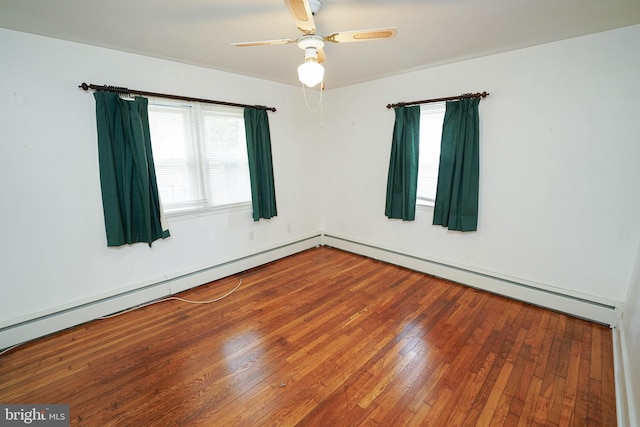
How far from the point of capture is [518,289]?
9.04ft

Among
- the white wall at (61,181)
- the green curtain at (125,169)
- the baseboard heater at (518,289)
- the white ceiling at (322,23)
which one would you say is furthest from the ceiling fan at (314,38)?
the baseboard heater at (518,289)

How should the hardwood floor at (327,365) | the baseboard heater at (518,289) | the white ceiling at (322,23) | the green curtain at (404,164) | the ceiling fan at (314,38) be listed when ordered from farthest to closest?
the green curtain at (404,164) → the baseboard heater at (518,289) → the white ceiling at (322,23) → the hardwood floor at (327,365) → the ceiling fan at (314,38)

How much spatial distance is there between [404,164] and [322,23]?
195 centimetres

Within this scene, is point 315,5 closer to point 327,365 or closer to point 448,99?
point 448,99

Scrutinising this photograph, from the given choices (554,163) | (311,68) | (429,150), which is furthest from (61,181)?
(554,163)

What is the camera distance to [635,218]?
2.18 m

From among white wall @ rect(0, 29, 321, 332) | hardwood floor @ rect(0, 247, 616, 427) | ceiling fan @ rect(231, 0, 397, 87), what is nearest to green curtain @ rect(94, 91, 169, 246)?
white wall @ rect(0, 29, 321, 332)

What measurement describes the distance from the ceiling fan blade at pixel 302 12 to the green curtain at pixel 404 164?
212 cm

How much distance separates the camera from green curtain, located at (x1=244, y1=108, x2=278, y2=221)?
11.0 ft

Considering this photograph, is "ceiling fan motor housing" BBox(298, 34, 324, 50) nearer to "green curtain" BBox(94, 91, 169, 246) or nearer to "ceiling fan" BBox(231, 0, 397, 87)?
"ceiling fan" BBox(231, 0, 397, 87)

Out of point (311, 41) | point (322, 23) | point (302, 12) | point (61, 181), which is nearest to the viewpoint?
point (302, 12)

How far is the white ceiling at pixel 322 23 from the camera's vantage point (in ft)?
5.60

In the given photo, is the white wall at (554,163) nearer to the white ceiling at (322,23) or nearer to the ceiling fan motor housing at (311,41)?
the white ceiling at (322,23)

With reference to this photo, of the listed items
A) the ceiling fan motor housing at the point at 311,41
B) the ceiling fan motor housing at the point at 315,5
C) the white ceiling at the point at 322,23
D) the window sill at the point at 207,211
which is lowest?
the window sill at the point at 207,211
